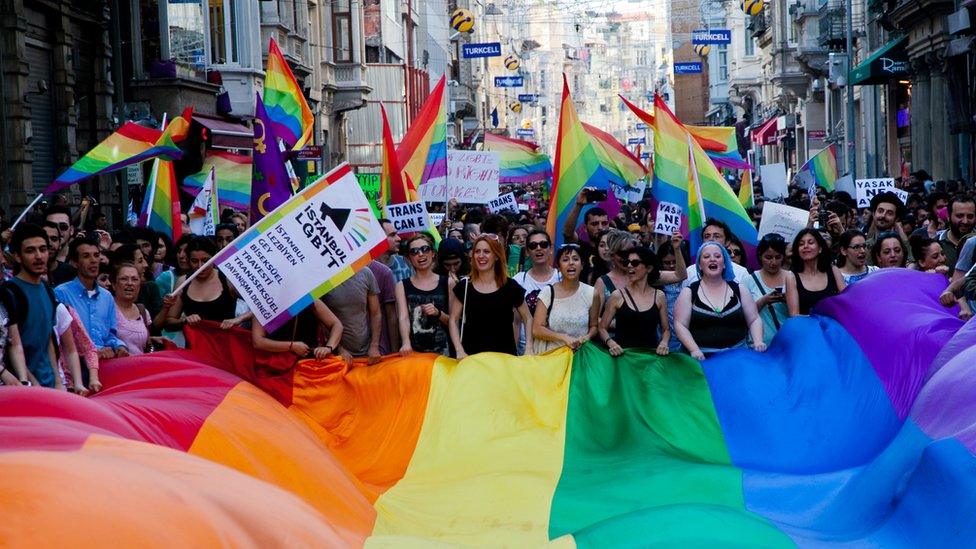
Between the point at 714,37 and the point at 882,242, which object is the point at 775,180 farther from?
the point at 714,37

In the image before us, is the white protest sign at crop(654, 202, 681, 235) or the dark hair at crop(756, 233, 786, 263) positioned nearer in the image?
the dark hair at crop(756, 233, 786, 263)

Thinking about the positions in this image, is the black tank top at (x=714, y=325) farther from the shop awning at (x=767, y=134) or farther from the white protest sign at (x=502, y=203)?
the shop awning at (x=767, y=134)

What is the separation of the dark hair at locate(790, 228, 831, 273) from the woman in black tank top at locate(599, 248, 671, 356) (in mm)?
1174

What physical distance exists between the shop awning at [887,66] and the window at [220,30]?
14.6 meters

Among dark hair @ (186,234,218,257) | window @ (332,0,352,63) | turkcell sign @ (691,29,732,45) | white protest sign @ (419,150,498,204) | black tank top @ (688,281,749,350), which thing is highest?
window @ (332,0,352,63)

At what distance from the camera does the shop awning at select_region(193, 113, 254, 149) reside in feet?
100

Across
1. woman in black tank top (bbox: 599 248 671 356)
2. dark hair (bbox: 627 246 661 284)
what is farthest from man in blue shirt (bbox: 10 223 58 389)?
dark hair (bbox: 627 246 661 284)

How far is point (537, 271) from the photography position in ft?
37.7

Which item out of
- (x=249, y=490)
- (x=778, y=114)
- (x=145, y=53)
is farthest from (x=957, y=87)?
(x=778, y=114)

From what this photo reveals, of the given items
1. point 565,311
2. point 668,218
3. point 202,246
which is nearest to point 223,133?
point 668,218

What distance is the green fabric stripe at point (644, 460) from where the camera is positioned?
6.59 metres

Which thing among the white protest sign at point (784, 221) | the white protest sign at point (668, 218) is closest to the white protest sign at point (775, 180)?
the white protest sign at point (784, 221)

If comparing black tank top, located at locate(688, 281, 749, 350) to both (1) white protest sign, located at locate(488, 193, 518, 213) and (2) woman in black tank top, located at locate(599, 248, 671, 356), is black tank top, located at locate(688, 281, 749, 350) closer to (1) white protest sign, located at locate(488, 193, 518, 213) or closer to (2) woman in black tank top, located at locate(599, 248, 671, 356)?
(2) woman in black tank top, located at locate(599, 248, 671, 356)

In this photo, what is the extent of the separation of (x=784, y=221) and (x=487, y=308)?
5.18 metres
